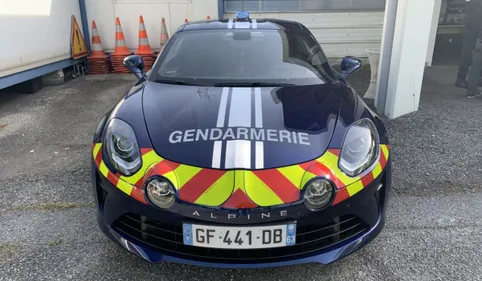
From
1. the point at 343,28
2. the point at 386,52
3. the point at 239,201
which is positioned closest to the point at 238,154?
the point at 239,201

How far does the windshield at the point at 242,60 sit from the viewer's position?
106 inches

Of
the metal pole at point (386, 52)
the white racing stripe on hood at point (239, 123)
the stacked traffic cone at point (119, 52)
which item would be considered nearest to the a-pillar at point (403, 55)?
the metal pole at point (386, 52)

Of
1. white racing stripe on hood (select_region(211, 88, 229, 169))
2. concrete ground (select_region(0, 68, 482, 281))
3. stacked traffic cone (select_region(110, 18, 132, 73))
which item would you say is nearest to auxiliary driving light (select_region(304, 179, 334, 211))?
white racing stripe on hood (select_region(211, 88, 229, 169))

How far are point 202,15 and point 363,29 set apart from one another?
3448 mm

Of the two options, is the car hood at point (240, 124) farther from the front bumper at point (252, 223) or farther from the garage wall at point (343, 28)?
the garage wall at point (343, 28)

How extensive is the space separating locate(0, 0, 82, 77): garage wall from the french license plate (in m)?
4.75

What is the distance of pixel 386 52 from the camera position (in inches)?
190

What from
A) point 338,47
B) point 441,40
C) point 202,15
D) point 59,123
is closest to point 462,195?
point 59,123

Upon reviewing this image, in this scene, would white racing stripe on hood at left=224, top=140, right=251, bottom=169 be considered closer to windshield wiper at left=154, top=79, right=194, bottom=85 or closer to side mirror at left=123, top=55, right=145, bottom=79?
windshield wiper at left=154, top=79, right=194, bottom=85

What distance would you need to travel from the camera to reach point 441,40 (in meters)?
8.57

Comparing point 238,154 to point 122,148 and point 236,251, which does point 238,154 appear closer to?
point 236,251

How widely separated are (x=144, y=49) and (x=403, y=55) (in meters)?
5.14

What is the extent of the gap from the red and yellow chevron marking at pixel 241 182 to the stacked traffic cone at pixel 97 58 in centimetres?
642

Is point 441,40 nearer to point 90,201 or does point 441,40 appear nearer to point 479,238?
point 479,238
